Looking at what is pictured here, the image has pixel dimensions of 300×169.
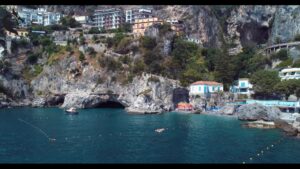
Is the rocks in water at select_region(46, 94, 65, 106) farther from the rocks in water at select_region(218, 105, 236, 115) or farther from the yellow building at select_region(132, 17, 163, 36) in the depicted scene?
the rocks in water at select_region(218, 105, 236, 115)

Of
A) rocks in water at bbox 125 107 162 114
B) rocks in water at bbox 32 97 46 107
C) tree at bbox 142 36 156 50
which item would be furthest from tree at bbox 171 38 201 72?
rocks in water at bbox 32 97 46 107

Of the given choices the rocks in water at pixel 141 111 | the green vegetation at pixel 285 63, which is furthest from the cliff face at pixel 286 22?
the rocks in water at pixel 141 111

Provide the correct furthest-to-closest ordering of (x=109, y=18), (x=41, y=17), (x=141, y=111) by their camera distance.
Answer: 1. (x=41, y=17)
2. (x=109, y=18)
3. (x=141, y=111)

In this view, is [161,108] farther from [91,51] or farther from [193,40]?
[193,40]

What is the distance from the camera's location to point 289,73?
2074 inches

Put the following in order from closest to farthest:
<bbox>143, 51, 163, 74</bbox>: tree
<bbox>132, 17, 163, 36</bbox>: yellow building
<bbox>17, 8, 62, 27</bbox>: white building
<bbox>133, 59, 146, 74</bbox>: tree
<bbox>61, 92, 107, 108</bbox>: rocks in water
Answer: <bbox>61, 92, 107, 108</bbox>: rocks in water
<bbox>133, 59, 146, 74</bbox>: tree
<bbox>143, 51, 163, 74</bbox>: tree
<bbox>132, 17, 163, 36</bbox>: yellow building
<bbox>17, 8, 62, 27</bbox>: white building

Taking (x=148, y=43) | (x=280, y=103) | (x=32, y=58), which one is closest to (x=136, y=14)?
(x=148, y=43)

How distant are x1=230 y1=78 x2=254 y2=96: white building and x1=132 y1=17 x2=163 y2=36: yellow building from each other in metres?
21.2

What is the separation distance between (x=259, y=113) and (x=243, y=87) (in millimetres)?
13070

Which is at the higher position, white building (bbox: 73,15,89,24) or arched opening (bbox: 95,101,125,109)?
white building (bbox: 73,15,89,24)

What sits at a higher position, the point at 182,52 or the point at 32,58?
the point at 182,52

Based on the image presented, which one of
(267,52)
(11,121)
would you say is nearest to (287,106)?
(267,52)

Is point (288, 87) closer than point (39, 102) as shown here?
Yes

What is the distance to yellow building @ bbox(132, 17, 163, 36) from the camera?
69.3 meters
